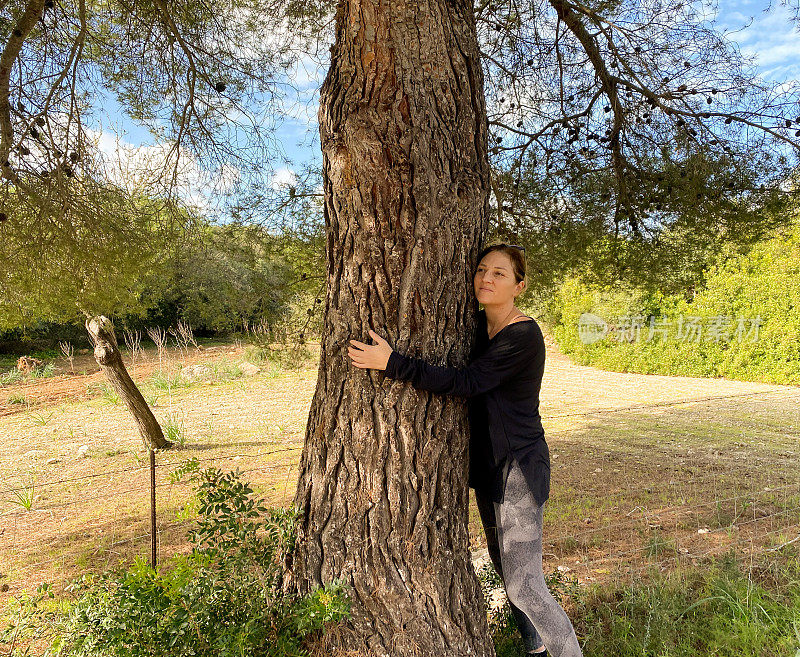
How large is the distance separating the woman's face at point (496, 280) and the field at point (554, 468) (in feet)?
4.97

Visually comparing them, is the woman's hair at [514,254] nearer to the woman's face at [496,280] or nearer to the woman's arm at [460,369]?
the woman's face at [496,280]

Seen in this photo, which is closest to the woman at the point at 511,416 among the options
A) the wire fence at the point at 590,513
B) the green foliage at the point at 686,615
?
the green foliage at the point at 686,615

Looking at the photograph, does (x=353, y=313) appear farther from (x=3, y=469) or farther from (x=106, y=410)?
(x=106, y=410)

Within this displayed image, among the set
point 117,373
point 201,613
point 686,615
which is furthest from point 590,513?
point 117,373

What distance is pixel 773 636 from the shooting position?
228 centimetres

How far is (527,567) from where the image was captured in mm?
1922

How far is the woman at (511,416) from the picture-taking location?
1845 mm

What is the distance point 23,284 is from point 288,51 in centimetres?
250

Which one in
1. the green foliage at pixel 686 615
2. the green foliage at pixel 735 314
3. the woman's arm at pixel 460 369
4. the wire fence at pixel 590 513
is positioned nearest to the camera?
the woman's arm at pixel 460 369

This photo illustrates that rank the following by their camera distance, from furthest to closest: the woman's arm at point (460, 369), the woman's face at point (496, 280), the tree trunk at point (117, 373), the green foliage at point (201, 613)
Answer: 1. the tree trunk at point (117, 373)
2. the woman's face at point (496, 280)
3. the woman's arm at point (460, 369)
4. the green foliage at point (201, 613)

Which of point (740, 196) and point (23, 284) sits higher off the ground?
point (740, 196)

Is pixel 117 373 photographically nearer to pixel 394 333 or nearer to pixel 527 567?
pixel 394 333

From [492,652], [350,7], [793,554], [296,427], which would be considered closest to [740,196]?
[793,554]

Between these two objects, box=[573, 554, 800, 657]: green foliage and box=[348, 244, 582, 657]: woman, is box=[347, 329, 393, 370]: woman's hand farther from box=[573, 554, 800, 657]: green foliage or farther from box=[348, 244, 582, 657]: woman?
box=[573, 554, 800, 657]: green foliage
